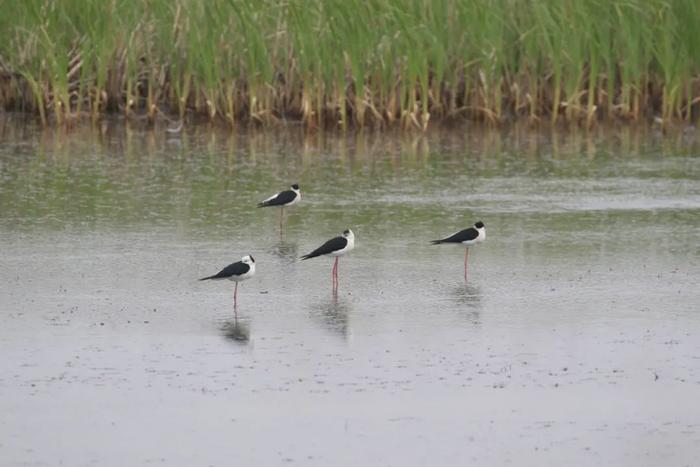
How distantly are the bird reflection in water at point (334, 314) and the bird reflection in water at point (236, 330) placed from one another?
2.01ft

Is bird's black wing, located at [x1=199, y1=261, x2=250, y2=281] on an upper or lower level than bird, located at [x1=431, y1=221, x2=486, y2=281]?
upper

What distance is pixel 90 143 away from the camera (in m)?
24.3

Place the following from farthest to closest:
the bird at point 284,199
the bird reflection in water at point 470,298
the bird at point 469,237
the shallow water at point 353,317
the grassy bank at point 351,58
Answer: the grassy bank at point 351,58 → the bird at point 284,199 → the bird at point 469,237 → the bird reflection in water at point 470,298 → the shallow water at point 353,317

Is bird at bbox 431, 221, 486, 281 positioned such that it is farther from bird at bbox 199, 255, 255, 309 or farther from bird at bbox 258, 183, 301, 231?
bird at bbox 258, 183, 301, 231

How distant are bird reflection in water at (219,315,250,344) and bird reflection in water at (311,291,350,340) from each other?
0.61m

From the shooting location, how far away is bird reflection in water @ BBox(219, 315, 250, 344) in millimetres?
11566

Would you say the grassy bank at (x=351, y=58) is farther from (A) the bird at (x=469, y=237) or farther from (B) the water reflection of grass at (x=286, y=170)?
(A) the bird at (x=469, y=237)

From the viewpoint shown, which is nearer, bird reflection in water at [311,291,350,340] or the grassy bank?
bird reflection in water at [311,291,350,340]

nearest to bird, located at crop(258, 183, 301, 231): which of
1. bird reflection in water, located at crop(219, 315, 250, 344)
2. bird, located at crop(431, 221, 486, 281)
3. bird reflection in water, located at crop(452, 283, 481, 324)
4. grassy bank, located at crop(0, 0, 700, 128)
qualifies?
bird, located at crop(431, 221, 486, 281)

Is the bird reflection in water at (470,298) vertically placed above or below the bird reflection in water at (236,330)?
below

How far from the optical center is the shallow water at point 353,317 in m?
9.15

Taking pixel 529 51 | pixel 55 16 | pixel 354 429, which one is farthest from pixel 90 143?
pixel 354 429

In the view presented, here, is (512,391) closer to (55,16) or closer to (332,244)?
(332,244)

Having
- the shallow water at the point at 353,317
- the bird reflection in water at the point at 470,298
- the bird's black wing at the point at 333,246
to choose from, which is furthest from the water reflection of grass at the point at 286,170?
the bird reflection in water at the point at 470,298
